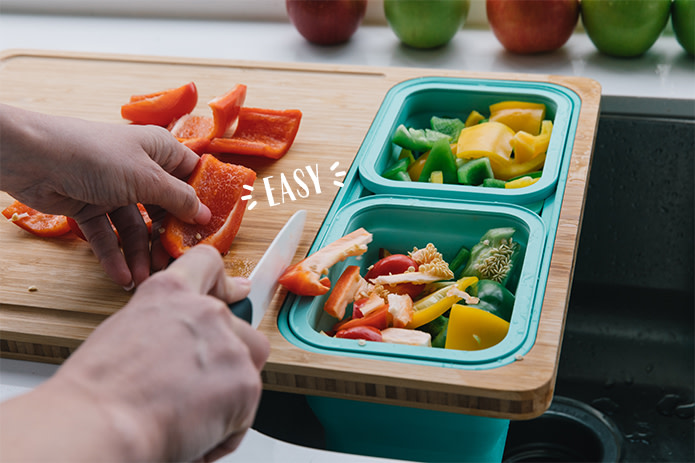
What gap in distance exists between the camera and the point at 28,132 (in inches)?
39.7

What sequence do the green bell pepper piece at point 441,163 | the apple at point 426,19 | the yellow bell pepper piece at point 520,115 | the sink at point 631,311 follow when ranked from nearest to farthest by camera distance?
the green bell pepper piece at point 441,163
the yellow bell pepper piece at point 520,115
the sink at point 631,311
the apple at point 426,19

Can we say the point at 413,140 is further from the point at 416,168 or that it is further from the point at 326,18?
the point at 326,18

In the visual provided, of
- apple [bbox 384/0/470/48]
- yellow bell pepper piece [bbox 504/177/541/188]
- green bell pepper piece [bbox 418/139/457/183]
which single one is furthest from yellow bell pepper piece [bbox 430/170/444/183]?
apple [bbox 384/0/470/48]

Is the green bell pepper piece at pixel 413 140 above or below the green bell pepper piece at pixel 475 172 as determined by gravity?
above

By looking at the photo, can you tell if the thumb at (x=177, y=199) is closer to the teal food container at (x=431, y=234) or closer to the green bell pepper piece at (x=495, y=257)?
the teal food container at (x=431, y=234)

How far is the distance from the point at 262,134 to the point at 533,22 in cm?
75

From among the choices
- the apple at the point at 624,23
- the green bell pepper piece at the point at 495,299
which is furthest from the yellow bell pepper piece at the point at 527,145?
the apple at the point at 624,23

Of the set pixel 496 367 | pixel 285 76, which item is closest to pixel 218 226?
pixel 496 367

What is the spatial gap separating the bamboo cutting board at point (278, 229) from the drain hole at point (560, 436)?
66 centimetres

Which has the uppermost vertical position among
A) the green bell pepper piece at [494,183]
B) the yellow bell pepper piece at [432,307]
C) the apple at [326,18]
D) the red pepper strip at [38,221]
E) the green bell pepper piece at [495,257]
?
the apple at [326,18]

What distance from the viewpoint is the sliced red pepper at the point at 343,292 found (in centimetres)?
109

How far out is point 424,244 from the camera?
1.30m

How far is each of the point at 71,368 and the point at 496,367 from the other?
54cm

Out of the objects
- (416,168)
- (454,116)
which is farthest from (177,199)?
(454,116)
